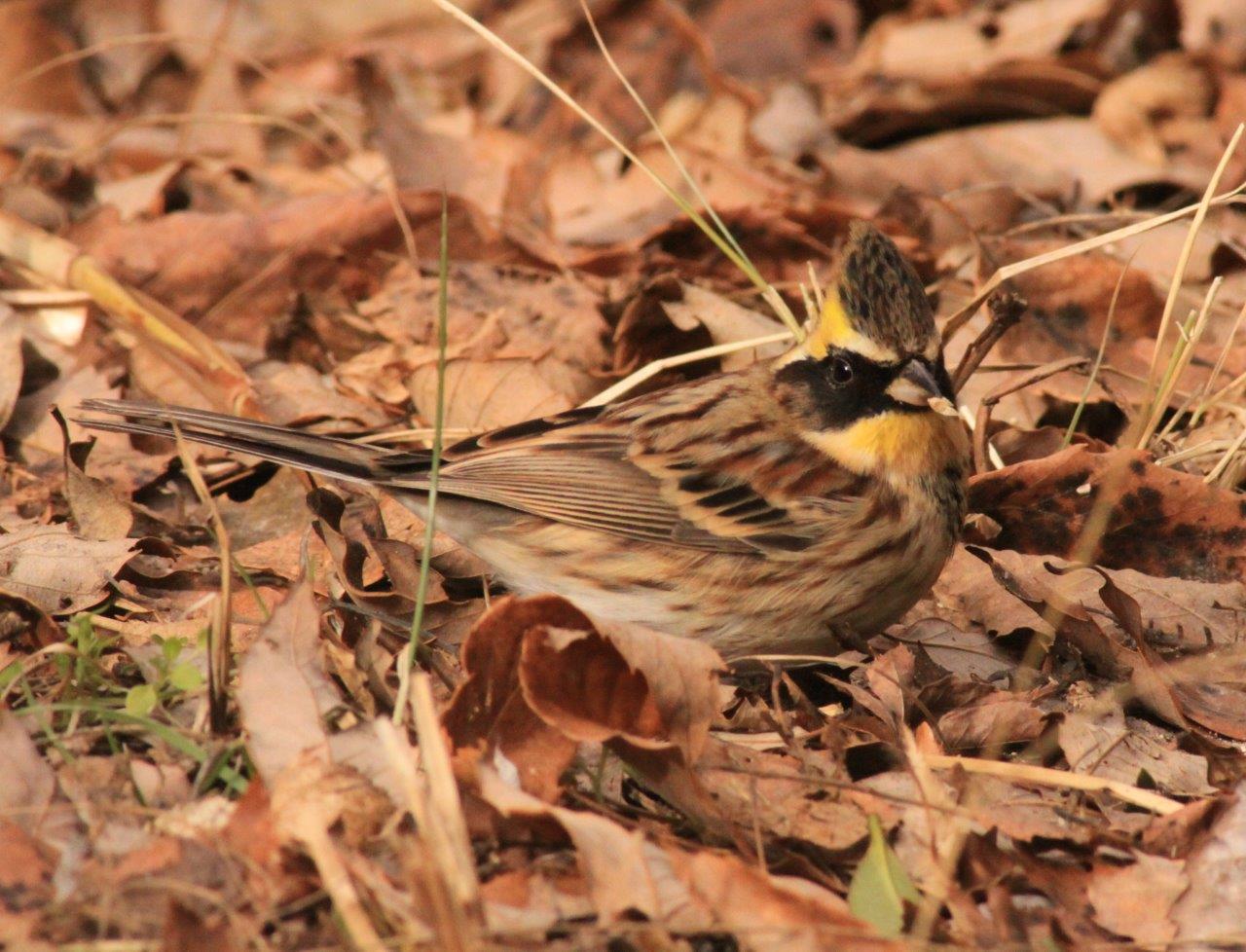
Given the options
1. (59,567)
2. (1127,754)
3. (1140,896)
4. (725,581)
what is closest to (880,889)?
(1140,896)

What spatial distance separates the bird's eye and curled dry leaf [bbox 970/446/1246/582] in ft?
2.27

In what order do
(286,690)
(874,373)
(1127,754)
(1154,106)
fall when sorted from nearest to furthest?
(286,690) < (1127,754) < (874,373) < (1154,106)

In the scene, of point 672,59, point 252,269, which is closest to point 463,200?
point 252,269

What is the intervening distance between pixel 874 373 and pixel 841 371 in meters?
0.13

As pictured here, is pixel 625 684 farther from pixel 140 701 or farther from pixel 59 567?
pixel 59 567

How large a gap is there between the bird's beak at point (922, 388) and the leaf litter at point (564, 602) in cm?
62

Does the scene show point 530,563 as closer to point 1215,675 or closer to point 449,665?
point 449,665

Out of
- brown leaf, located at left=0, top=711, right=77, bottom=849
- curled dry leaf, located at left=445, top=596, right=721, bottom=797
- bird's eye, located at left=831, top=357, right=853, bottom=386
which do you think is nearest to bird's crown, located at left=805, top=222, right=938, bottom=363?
bird's eye, located at left=831, top=357, right=853, bottom=386

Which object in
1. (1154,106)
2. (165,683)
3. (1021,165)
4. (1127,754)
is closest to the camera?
(165,683)

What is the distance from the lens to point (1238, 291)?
6.64m

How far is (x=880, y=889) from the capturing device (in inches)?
134

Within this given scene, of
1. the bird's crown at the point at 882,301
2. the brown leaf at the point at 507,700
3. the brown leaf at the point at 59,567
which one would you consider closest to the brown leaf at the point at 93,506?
the brown leaf at the point at 59,567

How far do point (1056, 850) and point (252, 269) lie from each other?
174 inches

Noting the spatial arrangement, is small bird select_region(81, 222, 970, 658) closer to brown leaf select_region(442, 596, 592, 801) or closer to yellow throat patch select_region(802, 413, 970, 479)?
yellow throat patch select_region(802, 413, 970, 479)
